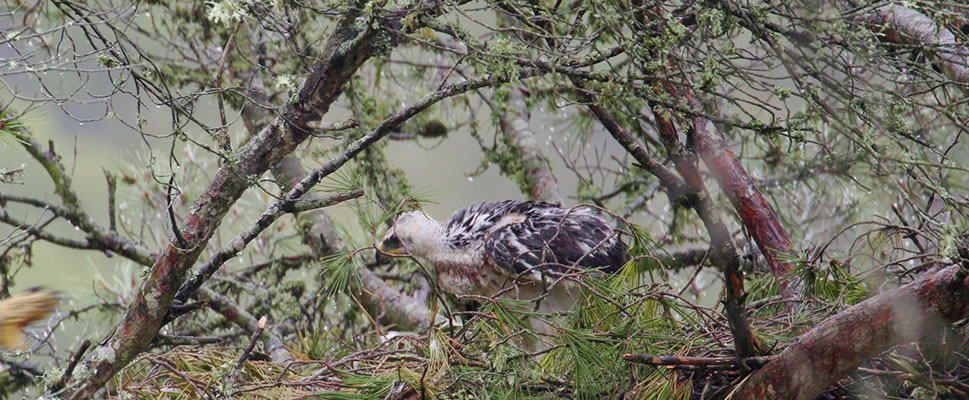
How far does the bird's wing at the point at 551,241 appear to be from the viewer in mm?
2594

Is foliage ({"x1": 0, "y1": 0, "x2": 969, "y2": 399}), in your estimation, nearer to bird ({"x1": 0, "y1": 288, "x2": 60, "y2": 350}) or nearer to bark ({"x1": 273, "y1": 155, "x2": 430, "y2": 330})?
bird ({"x1": 0, "y1": 288, "x2": 60, "y2": 350})

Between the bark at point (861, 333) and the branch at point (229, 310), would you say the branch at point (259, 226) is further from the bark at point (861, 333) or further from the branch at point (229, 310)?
the branch at point (229, 310)

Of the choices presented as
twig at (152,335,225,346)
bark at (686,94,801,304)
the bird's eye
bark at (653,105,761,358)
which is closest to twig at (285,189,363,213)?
twig at (152,335,225,346)

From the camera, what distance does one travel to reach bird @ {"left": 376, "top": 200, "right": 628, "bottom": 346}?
2.62 metres

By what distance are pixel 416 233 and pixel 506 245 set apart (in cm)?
43

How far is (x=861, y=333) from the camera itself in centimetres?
156

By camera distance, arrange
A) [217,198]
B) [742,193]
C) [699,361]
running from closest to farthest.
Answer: [699,361]
[217,198]
[742,193]

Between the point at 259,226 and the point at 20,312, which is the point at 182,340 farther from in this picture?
the point at 259,226

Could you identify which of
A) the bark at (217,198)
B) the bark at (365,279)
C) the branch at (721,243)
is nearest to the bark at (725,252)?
the branch at (721,243)

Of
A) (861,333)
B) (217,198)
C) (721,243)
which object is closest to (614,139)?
(721,243)

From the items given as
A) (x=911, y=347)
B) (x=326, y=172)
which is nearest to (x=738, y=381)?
(x=911, y=347)

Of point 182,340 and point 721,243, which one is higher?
point 182,340

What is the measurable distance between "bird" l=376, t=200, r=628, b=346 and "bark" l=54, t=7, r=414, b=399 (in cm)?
70

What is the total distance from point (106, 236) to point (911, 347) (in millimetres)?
2776
